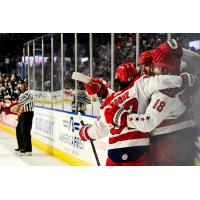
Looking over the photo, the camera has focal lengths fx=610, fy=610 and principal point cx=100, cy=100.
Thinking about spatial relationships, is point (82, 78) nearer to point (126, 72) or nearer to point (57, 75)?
point (126, 72)

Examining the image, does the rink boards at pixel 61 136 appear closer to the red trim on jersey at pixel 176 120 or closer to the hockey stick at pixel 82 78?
the hockey stick at pixel 82 78

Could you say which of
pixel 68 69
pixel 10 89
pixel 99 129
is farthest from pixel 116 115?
pixel 10 89

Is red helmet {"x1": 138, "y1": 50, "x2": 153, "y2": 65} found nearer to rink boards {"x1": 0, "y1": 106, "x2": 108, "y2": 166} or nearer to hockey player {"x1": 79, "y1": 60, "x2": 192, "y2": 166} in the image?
hockey player {"x1": 79, "y1": 60, "x2": 192, "y2": 166}

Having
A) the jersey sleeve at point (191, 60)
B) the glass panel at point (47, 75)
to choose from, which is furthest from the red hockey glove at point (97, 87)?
the glass panel at point (47, 75)

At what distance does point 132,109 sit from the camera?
4879 millimetres

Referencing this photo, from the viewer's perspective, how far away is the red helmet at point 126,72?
4953mm

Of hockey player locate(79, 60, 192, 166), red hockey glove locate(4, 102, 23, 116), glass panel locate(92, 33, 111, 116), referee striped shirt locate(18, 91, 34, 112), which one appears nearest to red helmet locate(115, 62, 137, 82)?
hockey player locate(79, 60, 192, 166)

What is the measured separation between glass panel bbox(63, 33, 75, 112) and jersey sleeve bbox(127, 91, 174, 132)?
3.21 ft

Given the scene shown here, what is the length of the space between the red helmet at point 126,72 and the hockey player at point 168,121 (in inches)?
7.7

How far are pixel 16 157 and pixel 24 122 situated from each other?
43 centimetres

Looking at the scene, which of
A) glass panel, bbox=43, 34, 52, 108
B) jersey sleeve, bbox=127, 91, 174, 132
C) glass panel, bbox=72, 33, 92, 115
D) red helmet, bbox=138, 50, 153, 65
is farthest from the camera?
glass panel, bbox=43, 34, 52, 108

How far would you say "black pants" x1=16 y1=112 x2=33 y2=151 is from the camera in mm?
5707
